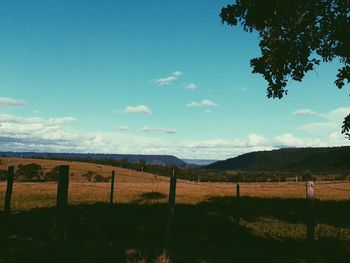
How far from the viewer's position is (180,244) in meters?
12.2

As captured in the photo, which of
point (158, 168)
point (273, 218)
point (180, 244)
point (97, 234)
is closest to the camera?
point (180, 244)

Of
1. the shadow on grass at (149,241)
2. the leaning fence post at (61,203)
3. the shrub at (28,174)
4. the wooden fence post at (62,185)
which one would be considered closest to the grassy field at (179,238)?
the shadow on grass at (149,241)

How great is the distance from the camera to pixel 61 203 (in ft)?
28.1

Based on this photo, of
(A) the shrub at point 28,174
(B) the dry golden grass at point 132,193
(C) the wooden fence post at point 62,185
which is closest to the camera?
(C) the wooden fence post at point 62,185

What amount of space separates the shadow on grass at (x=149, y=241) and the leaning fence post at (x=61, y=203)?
0.95 ft

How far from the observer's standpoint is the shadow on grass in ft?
33.1

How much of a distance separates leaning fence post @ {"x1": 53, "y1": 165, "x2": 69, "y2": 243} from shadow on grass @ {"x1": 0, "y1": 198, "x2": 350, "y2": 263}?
29cm

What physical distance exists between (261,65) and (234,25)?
186 centimetres

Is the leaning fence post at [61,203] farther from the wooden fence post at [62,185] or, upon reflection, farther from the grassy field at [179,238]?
the grassy field at [179,238]

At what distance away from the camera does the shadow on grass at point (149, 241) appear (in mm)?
10094

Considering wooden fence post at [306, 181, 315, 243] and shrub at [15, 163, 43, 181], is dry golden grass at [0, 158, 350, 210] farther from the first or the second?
shrub at [15, 163, 43, 181]

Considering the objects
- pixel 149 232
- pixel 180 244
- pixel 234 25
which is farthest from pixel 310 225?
pixel 234 25

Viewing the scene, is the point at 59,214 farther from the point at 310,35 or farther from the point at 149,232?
the point at 310,35

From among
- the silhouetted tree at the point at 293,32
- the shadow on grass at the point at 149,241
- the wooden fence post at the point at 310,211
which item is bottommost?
the shadow on grass at the point at 149,241
